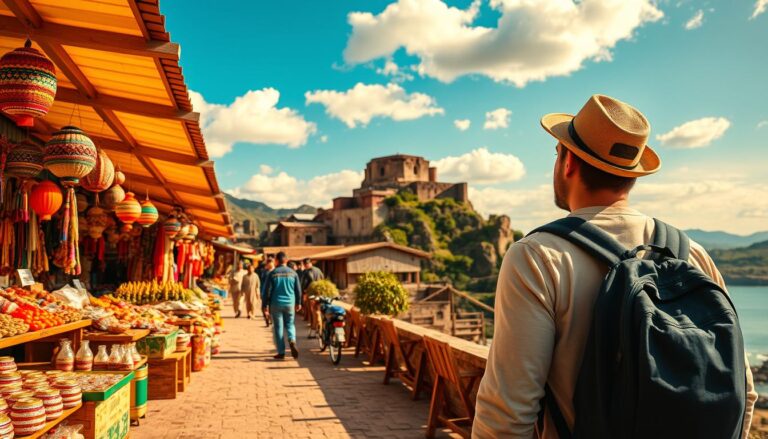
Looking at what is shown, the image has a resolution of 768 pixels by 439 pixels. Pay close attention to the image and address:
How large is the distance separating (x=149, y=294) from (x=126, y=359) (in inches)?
136

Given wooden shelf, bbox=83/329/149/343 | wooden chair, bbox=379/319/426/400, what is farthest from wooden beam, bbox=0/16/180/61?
wooden chair, bbox=379/319/426/400

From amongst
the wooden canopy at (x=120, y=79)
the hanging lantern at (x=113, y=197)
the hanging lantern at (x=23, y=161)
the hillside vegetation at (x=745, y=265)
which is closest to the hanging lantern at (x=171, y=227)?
the wooden canopy at (x=120, y=79)

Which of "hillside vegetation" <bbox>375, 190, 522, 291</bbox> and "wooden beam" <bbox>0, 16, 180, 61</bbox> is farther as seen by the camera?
"hillside vegetation" <bbox>375, 190, 522, 291</bbox>

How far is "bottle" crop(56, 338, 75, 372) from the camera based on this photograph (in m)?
4.72

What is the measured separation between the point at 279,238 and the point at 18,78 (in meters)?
71.8

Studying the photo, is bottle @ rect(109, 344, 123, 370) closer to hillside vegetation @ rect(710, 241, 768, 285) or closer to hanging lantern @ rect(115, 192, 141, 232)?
hanging lantern @ rect(115, 192, 141, 232)

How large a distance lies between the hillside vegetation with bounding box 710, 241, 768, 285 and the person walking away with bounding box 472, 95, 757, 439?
528 feet

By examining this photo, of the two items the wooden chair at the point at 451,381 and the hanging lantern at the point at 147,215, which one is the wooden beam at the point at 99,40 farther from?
the hanging lantern at the point at 147,215

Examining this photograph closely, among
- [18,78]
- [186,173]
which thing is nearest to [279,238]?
[186,173]

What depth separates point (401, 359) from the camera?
749 cm

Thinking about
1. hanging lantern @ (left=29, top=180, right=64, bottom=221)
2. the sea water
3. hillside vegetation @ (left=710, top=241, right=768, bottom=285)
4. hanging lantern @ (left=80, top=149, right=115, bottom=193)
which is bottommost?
the sea water

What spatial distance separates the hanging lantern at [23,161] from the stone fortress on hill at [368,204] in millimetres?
66167

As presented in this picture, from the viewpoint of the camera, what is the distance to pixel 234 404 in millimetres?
6441

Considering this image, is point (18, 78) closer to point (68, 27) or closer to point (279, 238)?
point (68, 27)
